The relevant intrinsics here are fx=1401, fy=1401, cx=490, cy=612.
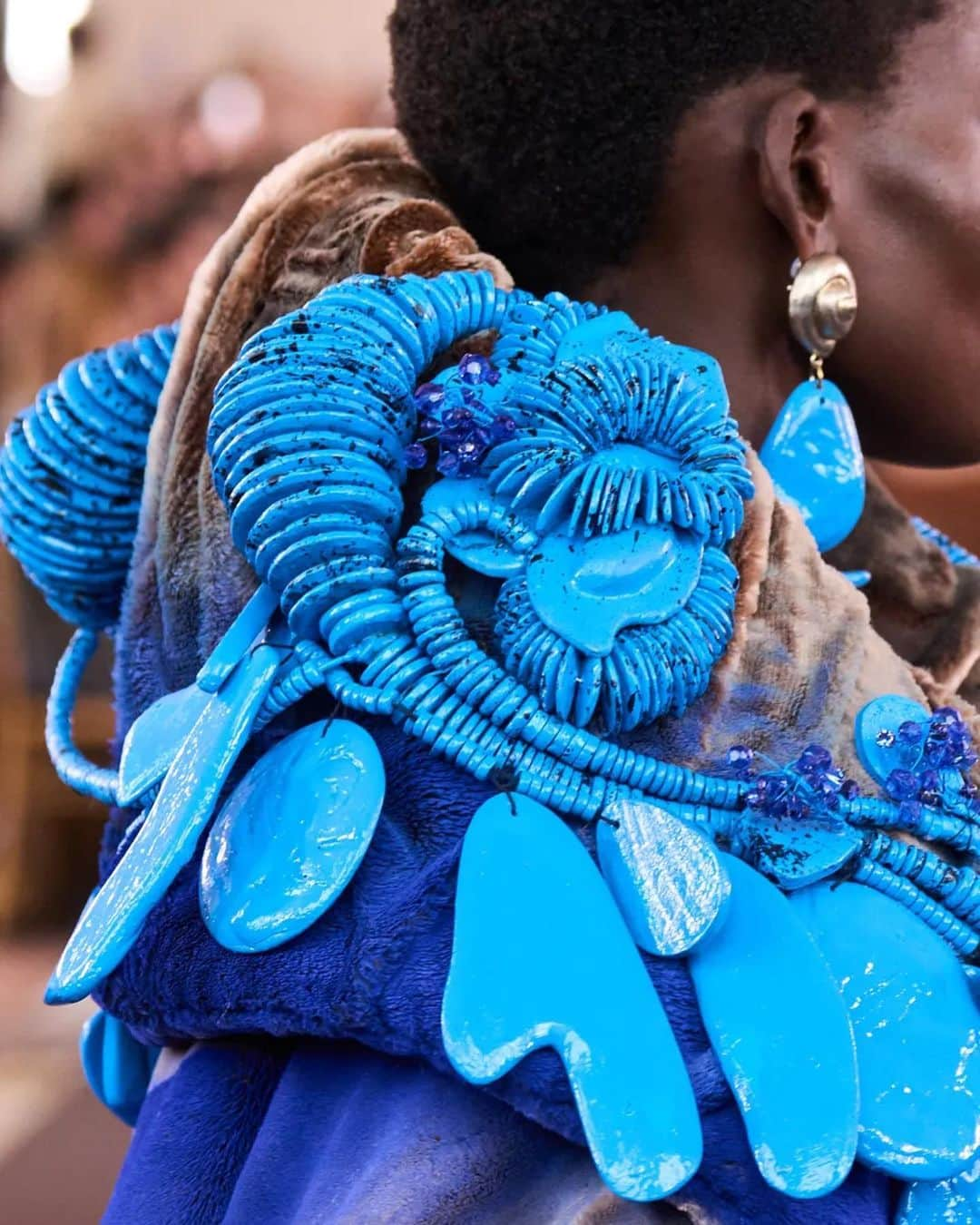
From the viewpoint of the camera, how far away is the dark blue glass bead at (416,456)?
0.51 metres

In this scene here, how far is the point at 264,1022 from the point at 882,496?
403 millimetres

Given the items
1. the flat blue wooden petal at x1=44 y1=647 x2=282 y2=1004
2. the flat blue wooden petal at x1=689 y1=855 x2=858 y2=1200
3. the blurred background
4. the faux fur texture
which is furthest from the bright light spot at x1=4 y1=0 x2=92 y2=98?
the flat blue wooden petal at x1=689 y1=855 x2=858 y2=1200

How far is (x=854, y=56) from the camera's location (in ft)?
1.92

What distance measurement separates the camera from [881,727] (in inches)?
20.6

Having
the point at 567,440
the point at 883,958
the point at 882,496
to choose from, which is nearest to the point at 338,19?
the point at 882,496

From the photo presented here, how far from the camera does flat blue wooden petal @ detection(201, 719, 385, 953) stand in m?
0.47

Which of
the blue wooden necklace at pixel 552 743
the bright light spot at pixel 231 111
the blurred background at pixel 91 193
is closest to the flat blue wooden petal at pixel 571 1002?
the blue wooden necklace at pixel 552 743

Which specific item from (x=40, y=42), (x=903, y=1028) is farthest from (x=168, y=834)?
(x=40, y=42)

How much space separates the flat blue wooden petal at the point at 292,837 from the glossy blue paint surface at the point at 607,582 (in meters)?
0.08

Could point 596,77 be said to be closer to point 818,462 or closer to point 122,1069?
point 818,462

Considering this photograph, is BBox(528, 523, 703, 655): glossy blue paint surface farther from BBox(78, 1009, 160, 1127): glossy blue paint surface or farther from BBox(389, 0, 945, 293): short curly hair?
BBox(78, 1009, 160, 1127): glossy blue paint surface

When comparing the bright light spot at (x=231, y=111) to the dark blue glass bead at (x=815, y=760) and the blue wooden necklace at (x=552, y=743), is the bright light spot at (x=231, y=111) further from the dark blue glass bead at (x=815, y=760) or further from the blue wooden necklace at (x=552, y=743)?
the dark blue glass bead at (x=815, y=760)

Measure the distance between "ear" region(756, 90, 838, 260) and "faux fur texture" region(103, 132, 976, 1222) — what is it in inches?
4.7

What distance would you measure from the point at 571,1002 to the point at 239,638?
18 cm
